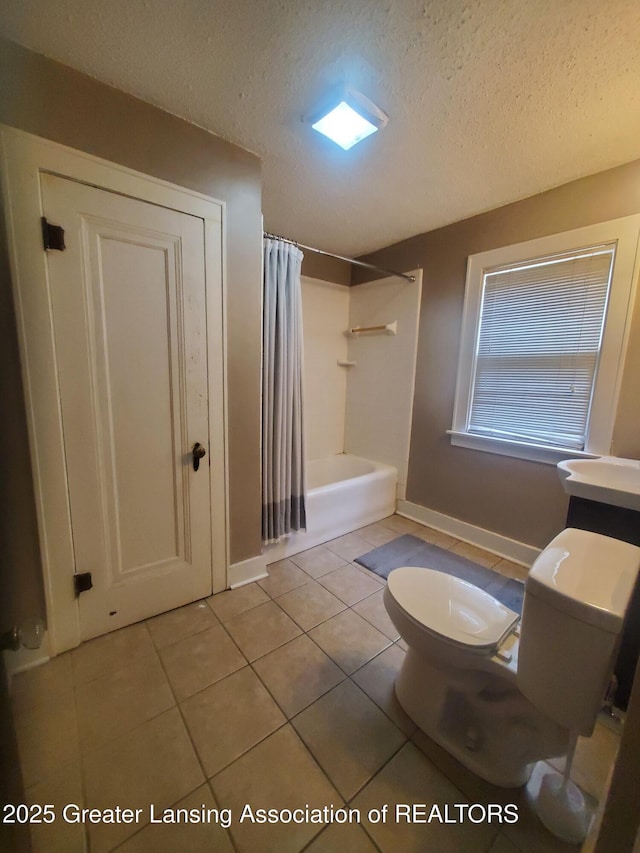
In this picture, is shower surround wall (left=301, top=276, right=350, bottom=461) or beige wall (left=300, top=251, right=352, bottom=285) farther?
shower surround wall (left=301, top=276, right=350, bottom=461)

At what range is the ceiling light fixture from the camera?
1320 mm

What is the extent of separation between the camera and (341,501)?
2566 mm

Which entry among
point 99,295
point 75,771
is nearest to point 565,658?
point 75,771


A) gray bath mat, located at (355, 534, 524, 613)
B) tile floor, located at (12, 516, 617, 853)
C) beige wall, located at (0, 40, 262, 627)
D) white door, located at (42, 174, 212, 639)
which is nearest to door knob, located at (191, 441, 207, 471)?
white door, located at (42, 174, 212, 639)

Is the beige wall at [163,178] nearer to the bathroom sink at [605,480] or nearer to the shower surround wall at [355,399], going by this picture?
the shower surround wall at [355,399]

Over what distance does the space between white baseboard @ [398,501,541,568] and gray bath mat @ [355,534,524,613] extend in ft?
0.75

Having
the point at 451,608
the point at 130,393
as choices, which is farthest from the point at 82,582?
the point at 451,608

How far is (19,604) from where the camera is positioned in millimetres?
1361

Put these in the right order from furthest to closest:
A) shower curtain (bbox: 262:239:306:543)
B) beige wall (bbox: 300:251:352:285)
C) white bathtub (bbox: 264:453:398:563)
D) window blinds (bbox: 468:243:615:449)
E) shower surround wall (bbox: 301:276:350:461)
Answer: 1. shower surround wall (bbox: 301:276:350:461)
2. beige wall (bbox: 300:251:352:285)
3. white bathtub (bbox: 264:453:398:563)
4. shower curtain (bbox: 262:239:306:543)
5. window blinds (bbox: 468:243:615:449)

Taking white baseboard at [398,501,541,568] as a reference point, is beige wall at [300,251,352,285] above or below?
above

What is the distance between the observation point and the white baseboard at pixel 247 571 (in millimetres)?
1940

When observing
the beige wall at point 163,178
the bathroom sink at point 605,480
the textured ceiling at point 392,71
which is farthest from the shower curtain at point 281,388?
the bathroom sink at point 605,480

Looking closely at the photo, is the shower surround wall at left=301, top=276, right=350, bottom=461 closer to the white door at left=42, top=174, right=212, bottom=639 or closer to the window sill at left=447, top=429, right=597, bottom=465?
the window sill at left=447, top=429, right=597, bottom=465

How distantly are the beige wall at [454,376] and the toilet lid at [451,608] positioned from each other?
122cm
